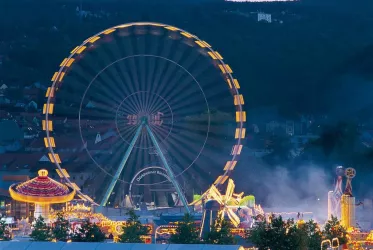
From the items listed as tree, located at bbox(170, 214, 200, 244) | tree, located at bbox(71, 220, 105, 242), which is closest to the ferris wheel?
tree, located at bbox(170, 214, 200, 244)

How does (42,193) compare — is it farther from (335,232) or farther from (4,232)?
(335,232)

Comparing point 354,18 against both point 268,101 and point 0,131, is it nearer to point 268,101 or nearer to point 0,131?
point 268,101

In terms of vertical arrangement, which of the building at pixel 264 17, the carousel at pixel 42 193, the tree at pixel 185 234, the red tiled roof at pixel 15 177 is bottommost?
the tree at pixel 185 234

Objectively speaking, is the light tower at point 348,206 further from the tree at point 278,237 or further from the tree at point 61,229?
the tree at point 278,237

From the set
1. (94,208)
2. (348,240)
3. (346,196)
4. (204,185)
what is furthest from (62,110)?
(348,240)

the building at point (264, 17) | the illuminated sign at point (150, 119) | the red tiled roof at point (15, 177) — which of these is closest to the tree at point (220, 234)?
the illuminated sign at point (150, 119)

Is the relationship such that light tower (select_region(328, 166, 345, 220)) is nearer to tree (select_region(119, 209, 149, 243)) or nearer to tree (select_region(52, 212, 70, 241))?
tree (select_region(119, 209, 149, 243))
